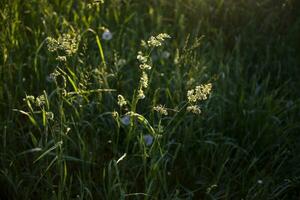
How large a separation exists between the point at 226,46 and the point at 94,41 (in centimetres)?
76

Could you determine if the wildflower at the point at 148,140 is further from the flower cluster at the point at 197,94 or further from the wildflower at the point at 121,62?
the wildflower at the point at 121,62

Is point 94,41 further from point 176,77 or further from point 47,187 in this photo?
point 47,187

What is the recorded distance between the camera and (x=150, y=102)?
2.36 meters

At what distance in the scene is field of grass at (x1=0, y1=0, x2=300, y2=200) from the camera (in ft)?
6.56

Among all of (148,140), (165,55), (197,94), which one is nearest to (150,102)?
(148,140)

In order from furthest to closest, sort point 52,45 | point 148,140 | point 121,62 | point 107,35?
point 107,35 < point 121,62 < point 148,140 < point 52,45

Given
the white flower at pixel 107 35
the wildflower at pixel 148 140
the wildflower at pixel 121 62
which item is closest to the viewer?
the wildflower at pixel 148 140

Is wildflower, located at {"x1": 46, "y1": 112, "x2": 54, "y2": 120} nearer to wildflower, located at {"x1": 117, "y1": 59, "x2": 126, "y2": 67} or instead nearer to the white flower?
wildflower, located at {"x1": 117, "y1": 59, "x2": 126, "y2": 67}

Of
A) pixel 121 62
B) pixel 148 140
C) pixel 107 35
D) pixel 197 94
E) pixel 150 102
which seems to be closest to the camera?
pixel 197 94

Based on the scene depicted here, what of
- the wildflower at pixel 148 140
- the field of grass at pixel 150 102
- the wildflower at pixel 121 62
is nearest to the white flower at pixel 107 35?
the field of grass at pixel 150 102

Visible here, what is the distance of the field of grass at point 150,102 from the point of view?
200 centimetres

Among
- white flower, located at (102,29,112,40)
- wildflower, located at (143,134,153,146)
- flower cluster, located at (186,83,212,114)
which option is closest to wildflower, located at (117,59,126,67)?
white flower, located at (102,29,112,40)

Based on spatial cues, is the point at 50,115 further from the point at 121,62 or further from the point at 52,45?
the point at 121,62

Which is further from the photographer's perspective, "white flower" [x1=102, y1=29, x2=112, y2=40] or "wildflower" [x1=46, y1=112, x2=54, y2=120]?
"white flower" [x1=102, y1=29, x2=112, y2=40]
